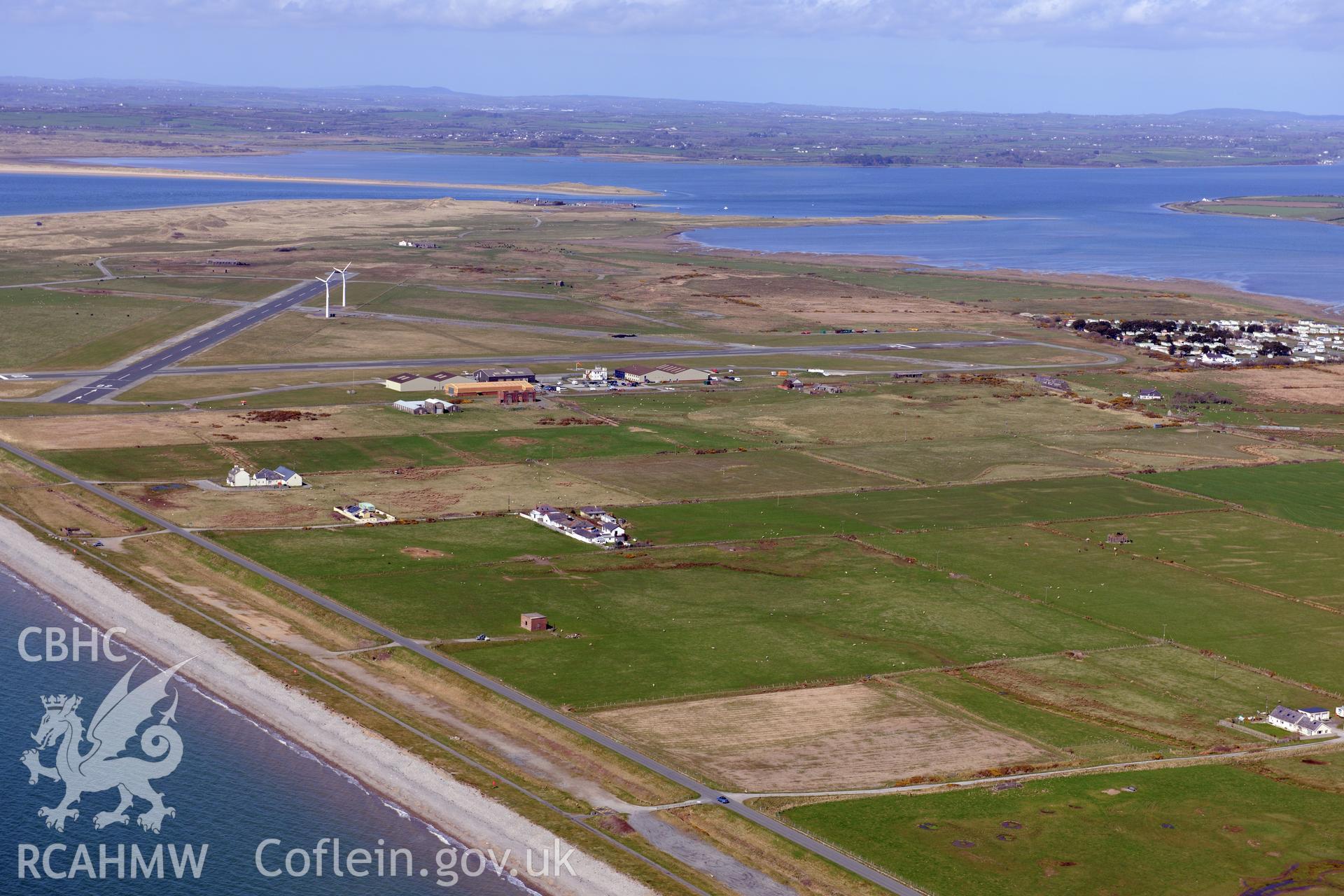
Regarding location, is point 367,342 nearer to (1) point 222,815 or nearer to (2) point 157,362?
(2) point 157,362

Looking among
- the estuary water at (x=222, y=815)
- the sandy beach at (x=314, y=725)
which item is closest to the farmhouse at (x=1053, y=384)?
the sandy beach at (x=314, y=725)

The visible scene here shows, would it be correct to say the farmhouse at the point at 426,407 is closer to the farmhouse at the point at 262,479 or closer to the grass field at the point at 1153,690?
the farmhouse at the point at 262,479

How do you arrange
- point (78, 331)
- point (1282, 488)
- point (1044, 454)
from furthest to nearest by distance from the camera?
point (78, 331), point (1044, 454), point (1282, 488)

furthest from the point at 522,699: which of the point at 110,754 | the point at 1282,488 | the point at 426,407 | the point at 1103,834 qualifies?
the point at 1282,488

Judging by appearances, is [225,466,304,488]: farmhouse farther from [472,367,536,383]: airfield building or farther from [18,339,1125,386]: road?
[18,339,1125,386]: road

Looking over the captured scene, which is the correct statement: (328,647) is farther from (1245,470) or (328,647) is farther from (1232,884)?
(1245,470)

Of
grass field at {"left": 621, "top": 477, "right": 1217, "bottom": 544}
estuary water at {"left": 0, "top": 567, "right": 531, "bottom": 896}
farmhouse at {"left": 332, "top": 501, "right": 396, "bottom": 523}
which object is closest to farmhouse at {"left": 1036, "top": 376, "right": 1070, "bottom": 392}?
grass field at {"left": 621, "top": 477, "right": 1217, "bottom": 544}

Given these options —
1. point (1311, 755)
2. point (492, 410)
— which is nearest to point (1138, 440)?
point (492, 410)
